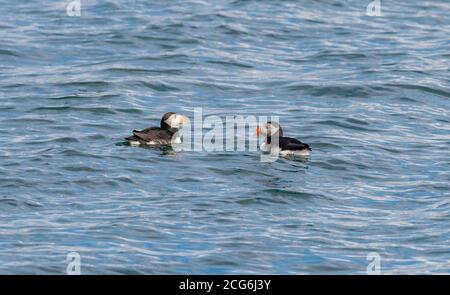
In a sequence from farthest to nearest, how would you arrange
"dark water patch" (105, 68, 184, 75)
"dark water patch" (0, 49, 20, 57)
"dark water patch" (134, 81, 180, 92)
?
"dark water patch" (0, 49, 20, 57)
"dark water patch" (105, 68, 184, 75)
"dark water patch" (134, 81, 180, 92)

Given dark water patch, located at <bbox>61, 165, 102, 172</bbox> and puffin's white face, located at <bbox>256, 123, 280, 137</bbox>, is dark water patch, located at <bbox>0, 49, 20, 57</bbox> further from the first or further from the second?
dark water patch, located at <bbox>61, 165, 102, 172</bbox>

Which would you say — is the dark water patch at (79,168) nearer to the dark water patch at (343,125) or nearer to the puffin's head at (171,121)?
the puffin's head at (171,121)

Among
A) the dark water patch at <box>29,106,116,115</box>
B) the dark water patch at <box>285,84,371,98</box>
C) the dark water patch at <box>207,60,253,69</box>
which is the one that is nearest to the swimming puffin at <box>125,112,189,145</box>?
the dark water patch at <box>29,106,116,115</box>

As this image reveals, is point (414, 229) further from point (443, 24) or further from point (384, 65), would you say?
point (443, 24)

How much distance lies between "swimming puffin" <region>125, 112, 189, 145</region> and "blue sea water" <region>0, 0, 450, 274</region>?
229 mm

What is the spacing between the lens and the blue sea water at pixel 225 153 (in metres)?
11.6

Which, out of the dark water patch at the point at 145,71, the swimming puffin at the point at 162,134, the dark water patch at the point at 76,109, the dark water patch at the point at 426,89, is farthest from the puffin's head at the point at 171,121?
the dark water patch at the point at 426,89

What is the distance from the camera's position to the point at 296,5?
2594 cm

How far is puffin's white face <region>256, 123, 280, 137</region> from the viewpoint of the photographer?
15344 mm

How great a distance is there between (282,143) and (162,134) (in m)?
1.69

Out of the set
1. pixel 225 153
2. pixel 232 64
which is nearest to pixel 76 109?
pixel 225 153

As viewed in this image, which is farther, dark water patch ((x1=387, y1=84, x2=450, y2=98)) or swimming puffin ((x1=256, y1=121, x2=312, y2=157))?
dark water patch ((x1=387, y1=84, x2=450, y2=98))

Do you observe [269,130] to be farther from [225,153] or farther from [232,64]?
[232,64]

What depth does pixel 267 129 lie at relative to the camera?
1542cm
